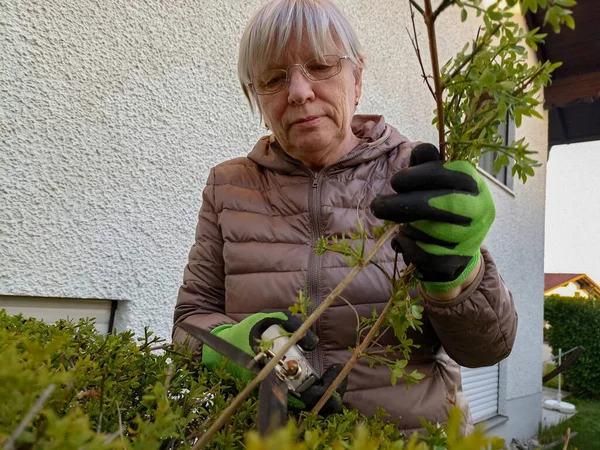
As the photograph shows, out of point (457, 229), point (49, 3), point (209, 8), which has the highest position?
point (209, 8)

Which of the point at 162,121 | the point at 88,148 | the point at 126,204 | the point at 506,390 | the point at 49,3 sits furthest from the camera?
the point at 506,390

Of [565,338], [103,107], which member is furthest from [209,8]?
[565,338]

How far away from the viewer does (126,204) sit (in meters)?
2.16

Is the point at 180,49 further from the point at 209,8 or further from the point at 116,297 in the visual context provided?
the point at 116,297

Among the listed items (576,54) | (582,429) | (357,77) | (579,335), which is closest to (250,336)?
(357,77)

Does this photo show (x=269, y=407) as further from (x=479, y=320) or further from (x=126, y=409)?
(x=479, y=320)

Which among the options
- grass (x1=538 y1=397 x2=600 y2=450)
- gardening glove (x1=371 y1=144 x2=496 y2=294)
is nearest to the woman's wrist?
gardening glove (x1=371 y1=144 x2=496 y2=294)

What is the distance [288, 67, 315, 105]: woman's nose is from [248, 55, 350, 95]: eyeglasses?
15mm

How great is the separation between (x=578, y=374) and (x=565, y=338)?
903 millimetres

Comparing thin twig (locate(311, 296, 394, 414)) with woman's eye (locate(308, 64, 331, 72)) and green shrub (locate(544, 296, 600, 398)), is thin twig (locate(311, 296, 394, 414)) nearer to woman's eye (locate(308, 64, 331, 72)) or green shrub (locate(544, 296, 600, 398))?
woman's eye (locate(308, 64, 331, 72))

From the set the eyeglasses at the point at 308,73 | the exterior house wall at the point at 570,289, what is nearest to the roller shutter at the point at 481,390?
the eyeglasses at the point at 308,73

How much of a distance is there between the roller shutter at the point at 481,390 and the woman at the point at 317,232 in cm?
456

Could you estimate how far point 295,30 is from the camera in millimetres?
1396

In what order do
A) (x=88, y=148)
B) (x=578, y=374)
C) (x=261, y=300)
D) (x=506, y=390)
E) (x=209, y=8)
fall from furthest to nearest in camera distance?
(x=578, y=374)
(x=506, y=390)
(x=209, y=8)
(x=88, y=148)
(x=261, y=300)
